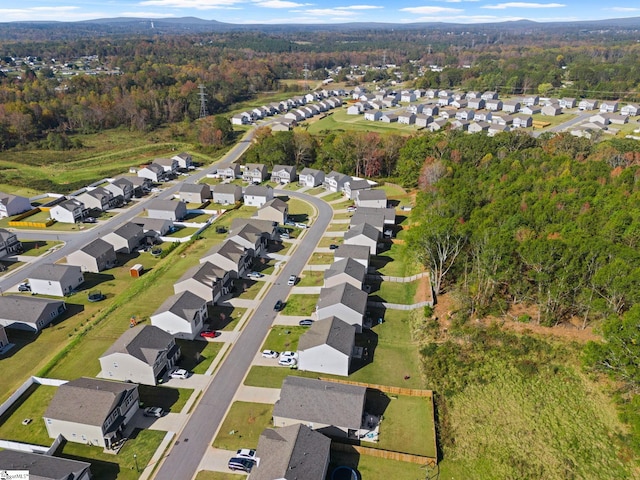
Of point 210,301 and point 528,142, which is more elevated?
point 528,142

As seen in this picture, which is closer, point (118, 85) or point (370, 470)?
point (370, 470)

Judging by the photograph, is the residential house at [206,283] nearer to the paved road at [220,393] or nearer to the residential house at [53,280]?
the paved road at [220,393]

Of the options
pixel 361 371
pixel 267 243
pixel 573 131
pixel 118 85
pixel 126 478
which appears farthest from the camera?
pixel 118 85

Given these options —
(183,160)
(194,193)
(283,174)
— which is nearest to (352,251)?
(194,193)

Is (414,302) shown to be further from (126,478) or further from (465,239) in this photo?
(126,478)

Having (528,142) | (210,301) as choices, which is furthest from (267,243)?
(528,142)

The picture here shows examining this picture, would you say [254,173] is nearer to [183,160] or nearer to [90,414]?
[183,160]

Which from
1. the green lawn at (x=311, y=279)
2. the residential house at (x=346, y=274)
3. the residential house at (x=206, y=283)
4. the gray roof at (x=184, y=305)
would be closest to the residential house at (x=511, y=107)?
the residential house at (x=346, y=274)

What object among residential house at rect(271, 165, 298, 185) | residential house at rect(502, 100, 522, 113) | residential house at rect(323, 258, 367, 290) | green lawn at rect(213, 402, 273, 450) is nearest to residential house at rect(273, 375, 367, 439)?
green lawn at rect(213, 402, 273, 450)
